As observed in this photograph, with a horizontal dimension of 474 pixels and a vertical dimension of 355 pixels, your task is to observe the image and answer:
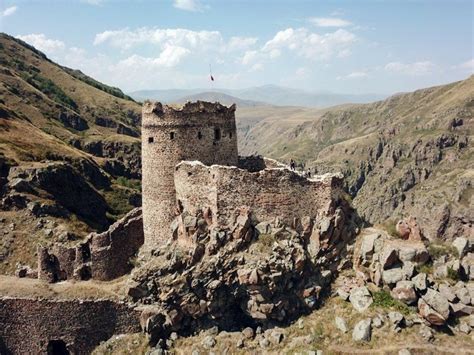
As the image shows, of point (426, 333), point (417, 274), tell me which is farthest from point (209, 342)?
point (417, 274)

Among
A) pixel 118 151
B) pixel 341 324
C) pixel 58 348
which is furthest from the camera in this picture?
pixel 118 151

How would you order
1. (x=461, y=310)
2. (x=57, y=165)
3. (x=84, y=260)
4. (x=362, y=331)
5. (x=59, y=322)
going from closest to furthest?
(x=362, y=331) → (x=461, y=310) → (x=59, y=322) → (x=84, y=260) → (x=57, y=165)

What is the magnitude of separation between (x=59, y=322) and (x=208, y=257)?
440 inches

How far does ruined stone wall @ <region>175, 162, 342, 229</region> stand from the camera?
33.8 metres

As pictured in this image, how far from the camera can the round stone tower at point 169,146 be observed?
36.1 m

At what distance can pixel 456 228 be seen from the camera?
160000mm

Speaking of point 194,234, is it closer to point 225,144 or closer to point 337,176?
point 225,144

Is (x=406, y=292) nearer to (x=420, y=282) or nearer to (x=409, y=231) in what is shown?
(x=420, y=282)

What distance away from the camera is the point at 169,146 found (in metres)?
36.2

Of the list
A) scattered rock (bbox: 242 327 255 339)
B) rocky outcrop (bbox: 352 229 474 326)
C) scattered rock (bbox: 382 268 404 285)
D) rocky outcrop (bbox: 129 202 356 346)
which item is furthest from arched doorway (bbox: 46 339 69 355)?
scattered rock (bbox: 382 268 404 285)

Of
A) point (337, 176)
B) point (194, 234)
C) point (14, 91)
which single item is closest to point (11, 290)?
point (194, 234)

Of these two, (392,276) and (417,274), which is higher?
(417,274)

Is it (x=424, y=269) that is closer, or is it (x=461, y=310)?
(x=461, y=310)

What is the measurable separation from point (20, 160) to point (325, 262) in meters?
46.1
